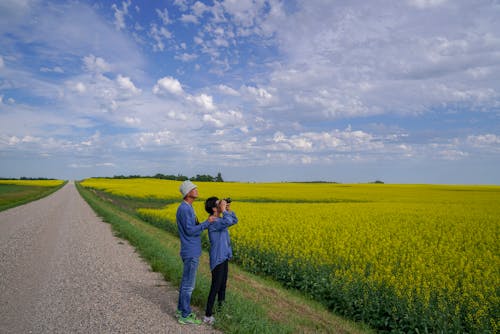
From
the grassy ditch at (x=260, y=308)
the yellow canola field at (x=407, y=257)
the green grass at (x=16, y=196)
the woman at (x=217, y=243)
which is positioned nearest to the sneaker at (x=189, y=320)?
the woman at (x=217, y=243)

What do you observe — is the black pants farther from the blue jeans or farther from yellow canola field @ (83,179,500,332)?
yellow canola field @ (83,179,500,332)

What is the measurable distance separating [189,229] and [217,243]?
529 mm

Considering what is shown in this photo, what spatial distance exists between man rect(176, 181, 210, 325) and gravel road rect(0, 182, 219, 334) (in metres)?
0.20

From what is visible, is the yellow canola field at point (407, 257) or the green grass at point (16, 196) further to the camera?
the green grass at point (16, 196)

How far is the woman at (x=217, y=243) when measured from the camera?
5.22 meters

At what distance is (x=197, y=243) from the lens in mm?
5426

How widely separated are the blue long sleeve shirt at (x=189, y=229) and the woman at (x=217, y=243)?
0.20 metres

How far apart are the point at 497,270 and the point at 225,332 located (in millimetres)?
6514

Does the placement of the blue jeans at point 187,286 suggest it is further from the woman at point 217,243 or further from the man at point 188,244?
the woman at point 217,243

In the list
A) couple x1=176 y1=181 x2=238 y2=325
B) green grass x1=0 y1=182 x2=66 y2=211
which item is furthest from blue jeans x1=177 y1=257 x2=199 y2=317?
green grass x1=0 y1=182 x2=66 y2=211

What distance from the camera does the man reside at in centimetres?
523

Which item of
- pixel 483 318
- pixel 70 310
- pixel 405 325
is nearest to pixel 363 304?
pixel 405 325

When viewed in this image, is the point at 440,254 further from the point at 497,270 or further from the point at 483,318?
the point at 483,318

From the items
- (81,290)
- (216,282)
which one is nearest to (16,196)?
(81,290)
